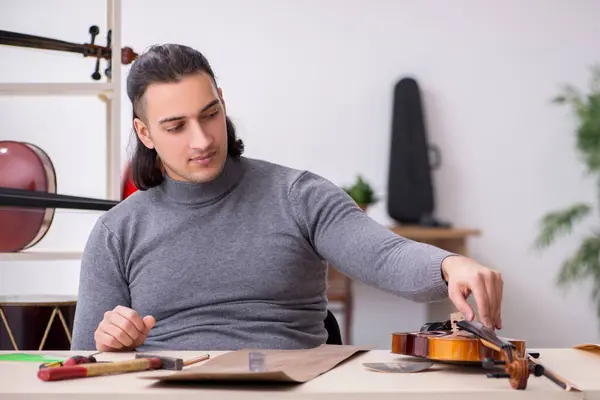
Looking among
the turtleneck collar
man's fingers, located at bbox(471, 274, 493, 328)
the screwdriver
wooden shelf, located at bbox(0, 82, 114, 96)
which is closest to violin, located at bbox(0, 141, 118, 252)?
wooden shelf, located at bbox(0, 82, 114, 96)

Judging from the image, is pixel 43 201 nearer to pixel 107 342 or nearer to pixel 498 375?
pixel 107 342

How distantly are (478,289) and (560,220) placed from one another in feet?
14.0

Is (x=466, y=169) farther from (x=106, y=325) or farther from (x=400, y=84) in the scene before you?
(x=106, y=325)

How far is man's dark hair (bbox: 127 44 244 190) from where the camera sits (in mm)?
1776

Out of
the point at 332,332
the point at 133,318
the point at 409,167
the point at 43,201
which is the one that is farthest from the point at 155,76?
the point at 409,167

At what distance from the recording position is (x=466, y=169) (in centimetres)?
556

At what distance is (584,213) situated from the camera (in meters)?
5.33

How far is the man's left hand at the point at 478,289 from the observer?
3.92 feet

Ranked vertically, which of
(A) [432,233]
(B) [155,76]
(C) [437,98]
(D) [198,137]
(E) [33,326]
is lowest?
(E) [33,326]

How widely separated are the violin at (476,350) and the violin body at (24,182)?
1.30 m

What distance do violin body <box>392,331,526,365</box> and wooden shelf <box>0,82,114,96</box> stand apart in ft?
5.13

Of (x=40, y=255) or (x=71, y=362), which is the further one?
(x=40, y=255)

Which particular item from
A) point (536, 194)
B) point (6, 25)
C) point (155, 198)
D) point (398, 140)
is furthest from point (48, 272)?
point (155, 198)

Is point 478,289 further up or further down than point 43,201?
further down
